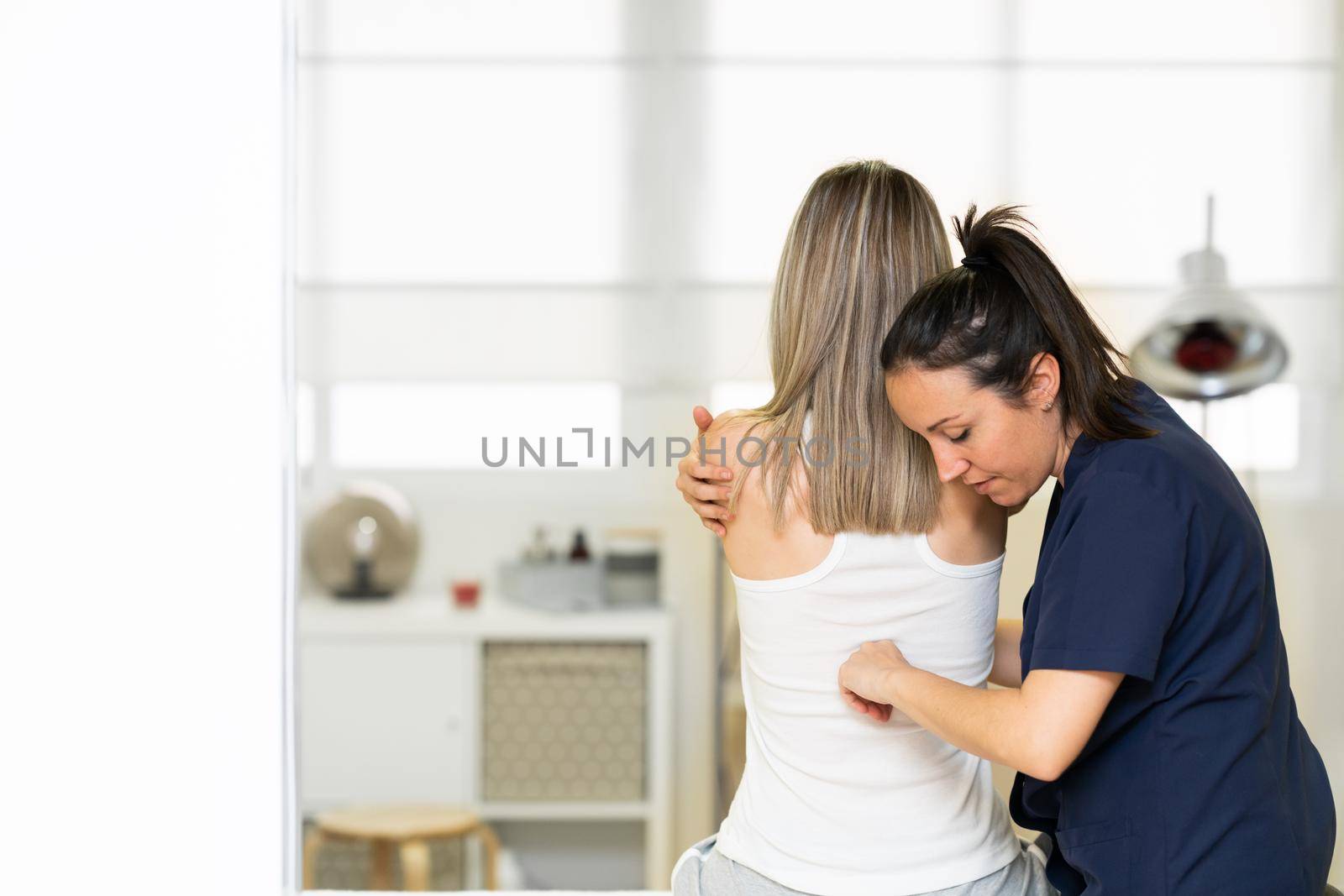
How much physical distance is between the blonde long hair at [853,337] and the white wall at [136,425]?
0.48 meters

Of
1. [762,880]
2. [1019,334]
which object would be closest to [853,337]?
[1019,334]

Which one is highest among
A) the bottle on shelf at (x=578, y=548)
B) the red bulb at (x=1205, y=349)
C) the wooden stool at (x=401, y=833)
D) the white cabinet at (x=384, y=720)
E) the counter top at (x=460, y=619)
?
the red bulb at (x=1205, y=349)

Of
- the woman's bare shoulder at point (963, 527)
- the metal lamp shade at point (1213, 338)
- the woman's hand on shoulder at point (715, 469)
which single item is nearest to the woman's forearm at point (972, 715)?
the woman's bare shoulder at point (963, 527)

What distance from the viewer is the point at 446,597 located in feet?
6.64

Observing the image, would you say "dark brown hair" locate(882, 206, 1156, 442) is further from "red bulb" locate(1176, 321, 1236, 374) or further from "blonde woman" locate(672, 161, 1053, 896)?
"red bulb" locate(1176, 321, 1236, 374)

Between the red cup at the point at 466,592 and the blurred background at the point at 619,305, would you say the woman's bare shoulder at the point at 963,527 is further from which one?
the red cup at the point at 466,592

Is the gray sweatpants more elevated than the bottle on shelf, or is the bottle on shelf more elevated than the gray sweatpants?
the bottle on shelf

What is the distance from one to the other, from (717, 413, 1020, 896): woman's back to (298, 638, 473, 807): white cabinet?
1.04 metres

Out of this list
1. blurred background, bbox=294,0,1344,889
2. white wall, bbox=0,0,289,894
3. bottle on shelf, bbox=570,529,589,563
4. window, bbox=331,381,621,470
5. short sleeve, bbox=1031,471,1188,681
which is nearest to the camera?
short sleeve, bbox=1031,471,1188,681

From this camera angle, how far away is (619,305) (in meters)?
1.90

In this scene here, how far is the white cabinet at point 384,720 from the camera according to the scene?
1.93 m

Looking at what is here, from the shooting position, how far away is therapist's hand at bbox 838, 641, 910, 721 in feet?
3.21

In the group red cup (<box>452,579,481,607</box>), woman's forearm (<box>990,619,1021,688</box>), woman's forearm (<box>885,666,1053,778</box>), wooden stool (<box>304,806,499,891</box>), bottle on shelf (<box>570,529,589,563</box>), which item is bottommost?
wooden stool (<box>304,806,499,891</box>)

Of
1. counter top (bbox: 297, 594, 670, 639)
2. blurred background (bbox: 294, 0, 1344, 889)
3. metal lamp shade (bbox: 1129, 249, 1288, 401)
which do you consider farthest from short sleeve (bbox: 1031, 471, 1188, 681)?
counter top (bbox: 297, 594, 670, 639)
